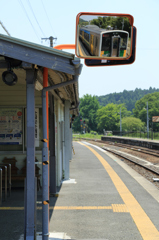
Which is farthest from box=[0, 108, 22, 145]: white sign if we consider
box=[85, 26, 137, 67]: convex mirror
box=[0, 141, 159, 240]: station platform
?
box=[85, 26, 137, 67]: convex mirror

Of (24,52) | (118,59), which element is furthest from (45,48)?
(118,59)

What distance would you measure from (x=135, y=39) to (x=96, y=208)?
430 cm

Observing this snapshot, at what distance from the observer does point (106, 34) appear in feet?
10.8

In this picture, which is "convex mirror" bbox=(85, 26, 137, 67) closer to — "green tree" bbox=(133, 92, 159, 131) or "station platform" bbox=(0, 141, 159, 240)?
"station platform" bbox=(0, 141, 159, 240)

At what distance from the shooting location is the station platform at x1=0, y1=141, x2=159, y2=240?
521 centimetres

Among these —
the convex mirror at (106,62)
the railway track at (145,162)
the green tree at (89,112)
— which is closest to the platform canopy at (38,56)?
the convex mirror at (106,62)

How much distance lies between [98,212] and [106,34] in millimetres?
4194

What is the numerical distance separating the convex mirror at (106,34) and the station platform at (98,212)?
2977 millimetres

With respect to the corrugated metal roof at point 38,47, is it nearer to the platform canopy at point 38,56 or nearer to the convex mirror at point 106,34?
the platform canopy at point 38,56

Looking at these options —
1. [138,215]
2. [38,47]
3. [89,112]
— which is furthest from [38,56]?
[89,112]

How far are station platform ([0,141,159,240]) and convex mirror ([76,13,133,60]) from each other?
2977 millimetres

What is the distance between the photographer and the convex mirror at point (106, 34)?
3309 millimetres

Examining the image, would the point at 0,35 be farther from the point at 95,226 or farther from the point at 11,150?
the point at 11,150

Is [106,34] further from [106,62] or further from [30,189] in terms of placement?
[30,189]
